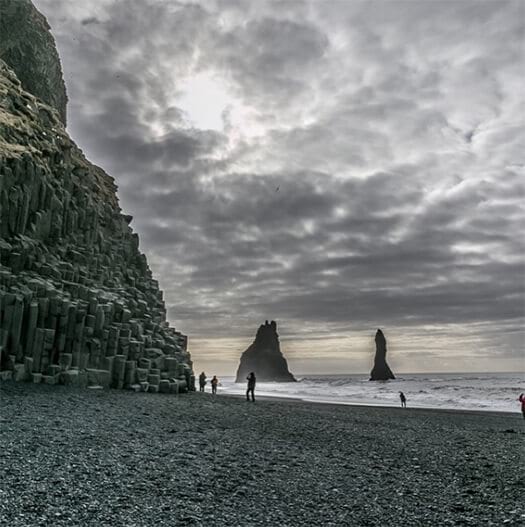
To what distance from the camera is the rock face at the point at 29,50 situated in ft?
157

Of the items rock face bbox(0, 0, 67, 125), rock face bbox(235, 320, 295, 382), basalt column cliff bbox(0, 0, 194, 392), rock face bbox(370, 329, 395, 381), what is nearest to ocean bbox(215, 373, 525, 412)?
basalt column cliff bbox(0, 0, 194, 392)

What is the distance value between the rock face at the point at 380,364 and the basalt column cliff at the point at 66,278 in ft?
478

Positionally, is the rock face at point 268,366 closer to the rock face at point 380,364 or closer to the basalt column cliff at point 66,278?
the rock face at point 380,364

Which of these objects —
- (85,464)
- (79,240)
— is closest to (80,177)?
(79,240)

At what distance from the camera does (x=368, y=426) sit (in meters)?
24.1

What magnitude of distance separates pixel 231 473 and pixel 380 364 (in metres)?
177

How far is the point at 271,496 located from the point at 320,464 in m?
3.74

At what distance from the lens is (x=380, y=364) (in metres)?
179

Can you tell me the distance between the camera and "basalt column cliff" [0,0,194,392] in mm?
28359

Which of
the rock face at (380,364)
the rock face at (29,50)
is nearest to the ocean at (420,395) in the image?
the rock face at (29,50)

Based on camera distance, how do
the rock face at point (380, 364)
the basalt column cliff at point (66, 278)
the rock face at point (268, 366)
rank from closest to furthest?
A: the basalt column cliff at point (66, 278), the rock face at point (380, 364), the rock face at point (268, 366)

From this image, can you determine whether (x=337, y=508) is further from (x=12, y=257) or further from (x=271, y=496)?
(x=12, y=257)

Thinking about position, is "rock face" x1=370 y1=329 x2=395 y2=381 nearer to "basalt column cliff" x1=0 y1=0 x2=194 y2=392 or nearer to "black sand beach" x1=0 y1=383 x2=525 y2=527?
"basalt column cliff" x1=0 y1=0 x2=194 y2=392

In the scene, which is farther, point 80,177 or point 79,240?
point 80,177
